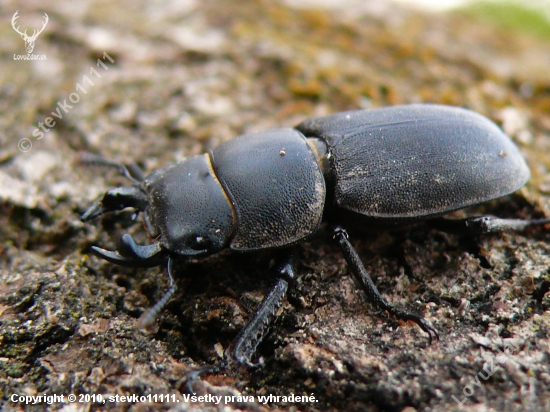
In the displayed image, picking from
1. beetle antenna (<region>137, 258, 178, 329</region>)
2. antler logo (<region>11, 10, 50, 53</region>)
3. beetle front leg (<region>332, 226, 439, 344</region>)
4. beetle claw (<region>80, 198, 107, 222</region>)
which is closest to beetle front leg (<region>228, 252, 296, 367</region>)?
beetle front leg (<region>332, 226, 439, 344</region>)

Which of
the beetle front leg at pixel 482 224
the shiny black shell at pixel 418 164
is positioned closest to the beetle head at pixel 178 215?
the shiny black shell at pixel 418 164

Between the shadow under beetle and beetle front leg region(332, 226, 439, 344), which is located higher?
the shadow under beetle

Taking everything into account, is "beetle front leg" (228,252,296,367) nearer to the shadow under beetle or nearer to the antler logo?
the shadow under beetle

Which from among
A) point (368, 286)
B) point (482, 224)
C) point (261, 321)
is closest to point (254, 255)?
point (261, 321)

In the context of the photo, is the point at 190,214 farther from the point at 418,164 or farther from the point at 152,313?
the point at 418,164

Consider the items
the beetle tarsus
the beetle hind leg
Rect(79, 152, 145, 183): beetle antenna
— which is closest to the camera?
the beetle tarsus

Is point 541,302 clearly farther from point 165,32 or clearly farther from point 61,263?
point 165,32

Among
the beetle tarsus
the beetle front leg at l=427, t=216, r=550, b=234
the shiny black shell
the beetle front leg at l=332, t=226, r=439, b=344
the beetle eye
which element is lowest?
the beetle tarsus

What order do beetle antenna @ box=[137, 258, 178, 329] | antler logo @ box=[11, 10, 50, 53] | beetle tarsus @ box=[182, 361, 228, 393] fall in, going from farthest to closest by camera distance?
antler logo @ box=[11, 10, 50, 53], beetle antenna @ box=[137, 258, 178, 329], beetle tarsus @ box=[182, 361, 228, 393]
